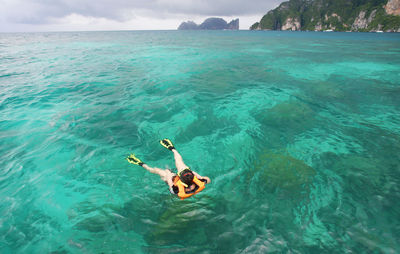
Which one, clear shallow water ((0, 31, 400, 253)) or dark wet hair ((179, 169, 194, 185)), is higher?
dark wet hair ((179, 169, 194, 185))

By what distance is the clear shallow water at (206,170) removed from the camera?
5.62m

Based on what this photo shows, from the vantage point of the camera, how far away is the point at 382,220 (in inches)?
234

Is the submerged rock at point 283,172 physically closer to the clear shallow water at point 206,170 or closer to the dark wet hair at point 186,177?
the clear shallow water at point 206,170

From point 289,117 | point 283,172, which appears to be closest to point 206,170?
point 283,172

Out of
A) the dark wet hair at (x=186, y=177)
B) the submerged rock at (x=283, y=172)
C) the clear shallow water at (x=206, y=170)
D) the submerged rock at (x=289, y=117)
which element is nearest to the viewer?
the clear shallow water at (x=206, y=170)

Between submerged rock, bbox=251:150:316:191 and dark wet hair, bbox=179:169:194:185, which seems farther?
submerged rock, bbox=251:150:316:191

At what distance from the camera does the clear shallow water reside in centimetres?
562

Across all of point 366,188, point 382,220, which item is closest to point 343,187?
point 366,188

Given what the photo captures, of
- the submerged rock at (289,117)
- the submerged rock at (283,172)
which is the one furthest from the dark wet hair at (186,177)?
the submerged rock at (289,117)

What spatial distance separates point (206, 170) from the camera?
8281 mm

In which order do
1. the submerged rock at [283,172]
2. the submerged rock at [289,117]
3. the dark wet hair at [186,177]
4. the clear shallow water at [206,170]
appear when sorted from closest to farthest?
the clear shallow water at [206,170] → the dark wet hair at [186,177] → the submerged rock at [283,172] → the submerged rock at [289,117]

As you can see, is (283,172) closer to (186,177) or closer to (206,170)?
(206,170)

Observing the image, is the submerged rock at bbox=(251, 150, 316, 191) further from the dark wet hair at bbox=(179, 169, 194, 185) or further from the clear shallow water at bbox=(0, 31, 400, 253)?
the dark wet hair at bbox=(179, 169, 194, 185)

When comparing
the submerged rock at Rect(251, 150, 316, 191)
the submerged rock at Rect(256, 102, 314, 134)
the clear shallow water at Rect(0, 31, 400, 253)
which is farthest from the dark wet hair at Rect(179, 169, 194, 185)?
the submerged rock at Rect(256, 102, 314, 134)
